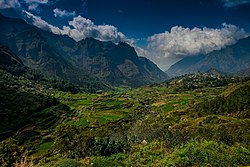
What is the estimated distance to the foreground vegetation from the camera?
23.5 meters

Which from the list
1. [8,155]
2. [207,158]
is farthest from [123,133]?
[207,158]

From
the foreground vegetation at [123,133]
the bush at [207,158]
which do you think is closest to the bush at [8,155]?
the foreground vegetation at [123,133]

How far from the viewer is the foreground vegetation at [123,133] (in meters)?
23.5

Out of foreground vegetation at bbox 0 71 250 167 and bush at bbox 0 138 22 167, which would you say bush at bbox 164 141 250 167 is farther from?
bush at bbox 0 138 22 167

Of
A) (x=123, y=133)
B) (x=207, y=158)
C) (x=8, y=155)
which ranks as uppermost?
(x=207, y=158)

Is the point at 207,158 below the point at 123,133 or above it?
above

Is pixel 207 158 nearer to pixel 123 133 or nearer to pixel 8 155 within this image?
pixel 8 155

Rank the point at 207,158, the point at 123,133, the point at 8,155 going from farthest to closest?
1. the point at 123,133
2. the point at 8,155
3. the point at 207,158

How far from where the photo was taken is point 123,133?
7888cm

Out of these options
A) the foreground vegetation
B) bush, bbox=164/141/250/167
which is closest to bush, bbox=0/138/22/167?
the foreground vegetation

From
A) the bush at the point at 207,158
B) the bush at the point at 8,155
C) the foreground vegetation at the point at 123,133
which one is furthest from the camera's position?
the bush at the point at 8,155

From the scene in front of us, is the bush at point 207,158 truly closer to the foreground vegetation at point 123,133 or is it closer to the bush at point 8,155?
the foreground vegetation at point 123,133

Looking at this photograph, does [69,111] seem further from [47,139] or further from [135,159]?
[135,159]

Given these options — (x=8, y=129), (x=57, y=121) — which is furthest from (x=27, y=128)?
(x=57, y=121)
